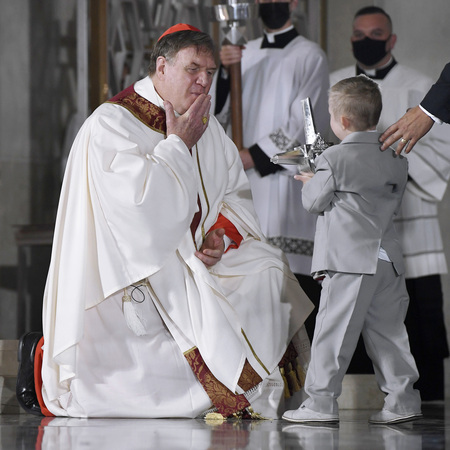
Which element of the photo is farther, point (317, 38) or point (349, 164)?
point (317, 38)

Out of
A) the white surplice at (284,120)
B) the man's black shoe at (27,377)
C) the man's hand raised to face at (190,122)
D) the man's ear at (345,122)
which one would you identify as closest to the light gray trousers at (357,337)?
the man's ear at (345,122)

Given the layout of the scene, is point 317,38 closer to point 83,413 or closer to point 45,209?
point 45,209

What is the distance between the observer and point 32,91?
23.7 feet

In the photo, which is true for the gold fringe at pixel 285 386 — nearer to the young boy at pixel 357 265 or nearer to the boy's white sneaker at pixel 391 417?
the young boy at pixel 357 265

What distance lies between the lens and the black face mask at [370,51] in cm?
649

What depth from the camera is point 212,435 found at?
11.6 ft

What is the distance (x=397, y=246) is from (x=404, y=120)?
536mm

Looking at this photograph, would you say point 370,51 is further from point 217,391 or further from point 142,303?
point 217,391

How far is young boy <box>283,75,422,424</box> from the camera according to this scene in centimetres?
405

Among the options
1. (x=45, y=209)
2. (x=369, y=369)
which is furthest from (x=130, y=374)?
(x=45, y=209)

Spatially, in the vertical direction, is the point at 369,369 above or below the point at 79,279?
below

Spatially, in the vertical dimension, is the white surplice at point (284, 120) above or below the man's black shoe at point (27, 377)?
above

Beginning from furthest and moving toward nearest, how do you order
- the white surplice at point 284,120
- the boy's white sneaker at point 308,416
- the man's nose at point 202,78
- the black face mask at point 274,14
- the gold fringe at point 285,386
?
1. the black face mask at point 274,14
2. the white surplice at point 284,120
3. the man's nose at point 202,78
4. the gold fringe at point 285,386
5. the boy's white sneaker at point 308,416

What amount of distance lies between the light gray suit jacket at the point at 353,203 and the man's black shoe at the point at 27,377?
1.37 m
